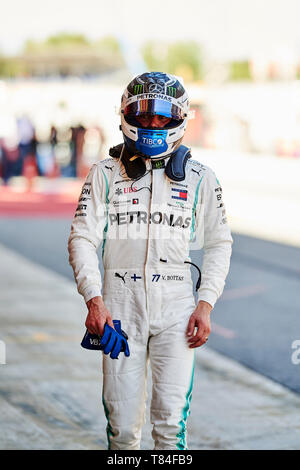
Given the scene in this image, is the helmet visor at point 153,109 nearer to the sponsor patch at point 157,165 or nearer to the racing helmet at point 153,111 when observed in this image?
the racing helmet at point 153,111

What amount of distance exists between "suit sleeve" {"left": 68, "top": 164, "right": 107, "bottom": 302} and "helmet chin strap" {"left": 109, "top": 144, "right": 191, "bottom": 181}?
122 mm

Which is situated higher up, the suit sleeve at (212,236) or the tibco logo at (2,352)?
the suit sleeve at (212,236)

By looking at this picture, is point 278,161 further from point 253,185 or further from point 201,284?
point 201,284

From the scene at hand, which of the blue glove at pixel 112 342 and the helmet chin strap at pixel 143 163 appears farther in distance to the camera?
the helmet chin strap at pixel 143 163

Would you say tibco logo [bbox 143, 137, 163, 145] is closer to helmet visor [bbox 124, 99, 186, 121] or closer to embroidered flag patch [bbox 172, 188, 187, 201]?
helmet visor [bbox 124, 99, 186, 121]

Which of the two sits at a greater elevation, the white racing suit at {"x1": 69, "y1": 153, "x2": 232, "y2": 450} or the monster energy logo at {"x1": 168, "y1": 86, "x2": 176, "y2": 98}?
the monster energy logo at {"x1": 168, "y1": 86, "x2": 176, "y2": 98}

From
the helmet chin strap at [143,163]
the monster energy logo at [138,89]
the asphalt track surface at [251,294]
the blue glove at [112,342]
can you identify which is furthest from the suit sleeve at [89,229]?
the asphalt track surface at [251,294]

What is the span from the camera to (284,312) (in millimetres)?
8672

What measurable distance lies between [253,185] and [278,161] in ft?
34.1

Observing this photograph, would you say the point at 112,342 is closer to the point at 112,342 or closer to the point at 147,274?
the point at 112,342

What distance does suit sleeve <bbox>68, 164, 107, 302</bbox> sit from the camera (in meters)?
3.45

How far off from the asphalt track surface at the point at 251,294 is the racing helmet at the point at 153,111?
3.26 metres

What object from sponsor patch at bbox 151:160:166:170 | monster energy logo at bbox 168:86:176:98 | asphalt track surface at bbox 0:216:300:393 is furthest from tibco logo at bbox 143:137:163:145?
asphalt track surface at bbox 0:216:300:393

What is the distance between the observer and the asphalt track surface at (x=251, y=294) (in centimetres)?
707
